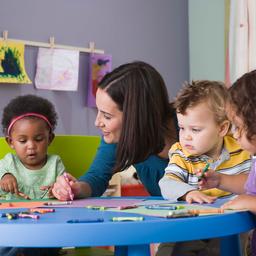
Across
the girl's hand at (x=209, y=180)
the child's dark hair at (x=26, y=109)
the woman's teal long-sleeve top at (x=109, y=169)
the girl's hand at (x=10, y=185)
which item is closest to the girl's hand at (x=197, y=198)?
the girl's hand at (x=209, y=180)

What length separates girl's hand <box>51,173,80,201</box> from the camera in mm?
1421

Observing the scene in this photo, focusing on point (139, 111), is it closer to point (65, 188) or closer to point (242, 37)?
point (65, 188)

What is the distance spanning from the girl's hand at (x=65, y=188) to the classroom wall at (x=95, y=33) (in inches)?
57.7

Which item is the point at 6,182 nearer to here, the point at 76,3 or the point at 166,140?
the point at 166,140

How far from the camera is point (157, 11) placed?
3664 millimetres

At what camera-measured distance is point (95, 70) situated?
326 cm

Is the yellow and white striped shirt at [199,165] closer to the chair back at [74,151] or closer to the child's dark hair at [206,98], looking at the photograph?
the child's dark hair at [206,98]

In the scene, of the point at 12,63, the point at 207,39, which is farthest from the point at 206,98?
the point at 207,39

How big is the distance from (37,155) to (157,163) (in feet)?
1.34

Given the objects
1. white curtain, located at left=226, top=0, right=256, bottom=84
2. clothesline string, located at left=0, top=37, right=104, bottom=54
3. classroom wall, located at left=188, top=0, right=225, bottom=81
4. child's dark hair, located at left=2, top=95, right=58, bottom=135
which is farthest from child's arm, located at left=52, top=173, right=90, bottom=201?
classroom wall, located at left=188, top=0, right=225, bottom=81

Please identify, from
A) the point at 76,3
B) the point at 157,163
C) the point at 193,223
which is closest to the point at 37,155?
the point at 157,163

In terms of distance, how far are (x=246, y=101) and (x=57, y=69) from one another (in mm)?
2069

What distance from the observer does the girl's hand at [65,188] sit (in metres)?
1.42

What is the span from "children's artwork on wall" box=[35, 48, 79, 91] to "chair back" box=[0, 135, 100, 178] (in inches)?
47.9
